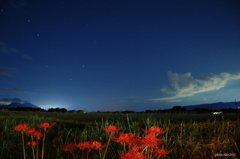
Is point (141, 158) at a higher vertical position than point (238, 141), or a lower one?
higher

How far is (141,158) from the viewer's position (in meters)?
1.77

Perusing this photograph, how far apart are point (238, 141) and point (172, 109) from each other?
10332mm

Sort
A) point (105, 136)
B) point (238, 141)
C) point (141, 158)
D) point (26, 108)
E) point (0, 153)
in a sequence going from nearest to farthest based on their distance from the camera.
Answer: point (141, 158), point (0, 153), point (238, 141), point (105, 136), point (26, 108)

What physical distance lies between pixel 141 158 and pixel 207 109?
1333 cm

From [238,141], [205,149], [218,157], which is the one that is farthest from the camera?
[238,141]

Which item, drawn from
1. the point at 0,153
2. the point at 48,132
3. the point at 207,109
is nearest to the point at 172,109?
the point at 207,109

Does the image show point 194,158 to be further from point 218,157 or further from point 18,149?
point 18,149

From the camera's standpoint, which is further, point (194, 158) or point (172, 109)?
point (172, 109)

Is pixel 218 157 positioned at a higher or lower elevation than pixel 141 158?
lower

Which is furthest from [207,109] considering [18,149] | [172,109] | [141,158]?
[141,158]

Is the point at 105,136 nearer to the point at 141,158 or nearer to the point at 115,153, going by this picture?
the point at 115,153

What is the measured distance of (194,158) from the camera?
3225mm

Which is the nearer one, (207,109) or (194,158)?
(194,158)

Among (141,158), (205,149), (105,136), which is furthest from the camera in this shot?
(105,136)
